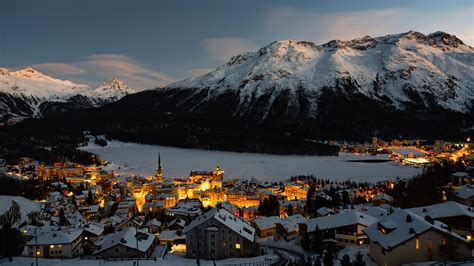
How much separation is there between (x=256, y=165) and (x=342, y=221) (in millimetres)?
102512

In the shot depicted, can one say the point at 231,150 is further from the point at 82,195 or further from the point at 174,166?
the point at 82,195

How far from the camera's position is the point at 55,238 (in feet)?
158

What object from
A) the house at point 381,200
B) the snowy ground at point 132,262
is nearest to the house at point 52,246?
the snowy ground at point 132,262

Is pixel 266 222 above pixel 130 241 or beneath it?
beneath

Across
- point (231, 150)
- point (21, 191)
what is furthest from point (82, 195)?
point (231, 150)

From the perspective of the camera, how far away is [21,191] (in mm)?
90938

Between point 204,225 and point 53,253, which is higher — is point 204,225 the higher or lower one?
the higher one

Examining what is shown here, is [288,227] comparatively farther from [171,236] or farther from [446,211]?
[446,211]

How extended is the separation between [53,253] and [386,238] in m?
33.6

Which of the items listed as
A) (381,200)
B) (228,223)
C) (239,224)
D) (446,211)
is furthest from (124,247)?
(381,200)

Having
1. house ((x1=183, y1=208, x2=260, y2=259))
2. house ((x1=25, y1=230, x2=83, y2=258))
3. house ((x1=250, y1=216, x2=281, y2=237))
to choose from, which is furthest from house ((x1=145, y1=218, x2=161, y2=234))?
house ((x1=183, y1=208, x2=260, y2=259))

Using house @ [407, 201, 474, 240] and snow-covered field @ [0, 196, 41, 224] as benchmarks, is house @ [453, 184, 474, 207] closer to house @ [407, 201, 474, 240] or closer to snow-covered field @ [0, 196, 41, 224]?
house @ [407, 201, 474, 240]

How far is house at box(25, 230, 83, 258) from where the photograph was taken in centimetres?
4688

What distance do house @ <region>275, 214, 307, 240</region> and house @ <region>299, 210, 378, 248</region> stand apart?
9088mm
